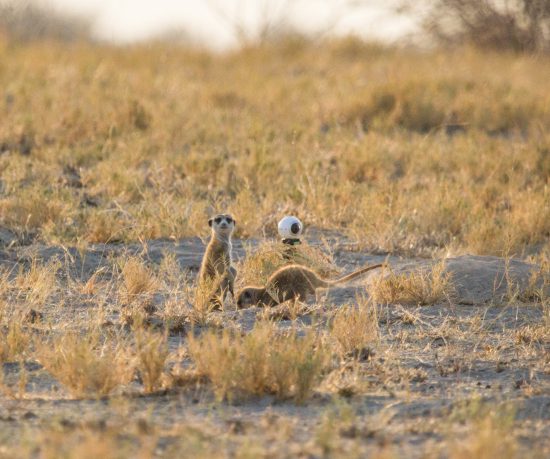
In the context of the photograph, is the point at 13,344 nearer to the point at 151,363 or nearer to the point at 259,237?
the point at 151,363

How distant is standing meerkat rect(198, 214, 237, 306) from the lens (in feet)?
22.1

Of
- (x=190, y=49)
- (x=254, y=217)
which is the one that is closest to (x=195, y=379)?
(x=254, y=217)

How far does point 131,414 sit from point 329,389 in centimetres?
90

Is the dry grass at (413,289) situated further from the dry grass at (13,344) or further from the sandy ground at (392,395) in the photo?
the dry grass at (13,344)

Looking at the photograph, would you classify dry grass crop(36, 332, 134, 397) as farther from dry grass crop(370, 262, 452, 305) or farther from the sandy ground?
dry grass crop(370, 262, 452, 305)

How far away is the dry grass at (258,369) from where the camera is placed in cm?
477

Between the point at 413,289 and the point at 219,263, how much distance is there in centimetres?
119

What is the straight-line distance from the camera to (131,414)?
14.8 feet

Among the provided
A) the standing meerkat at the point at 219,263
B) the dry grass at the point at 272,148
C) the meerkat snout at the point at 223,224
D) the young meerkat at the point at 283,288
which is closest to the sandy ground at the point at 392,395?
the young meerkat at the point at 283,288

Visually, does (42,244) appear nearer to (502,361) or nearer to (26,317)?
(26,317)

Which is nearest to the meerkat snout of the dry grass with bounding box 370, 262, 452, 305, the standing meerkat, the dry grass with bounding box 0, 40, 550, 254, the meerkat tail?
the standing meerkat

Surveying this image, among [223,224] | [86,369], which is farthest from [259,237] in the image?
[86,369]

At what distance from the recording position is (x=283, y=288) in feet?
22.1

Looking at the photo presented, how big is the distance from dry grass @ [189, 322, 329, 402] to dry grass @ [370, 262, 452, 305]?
205 centimetres
